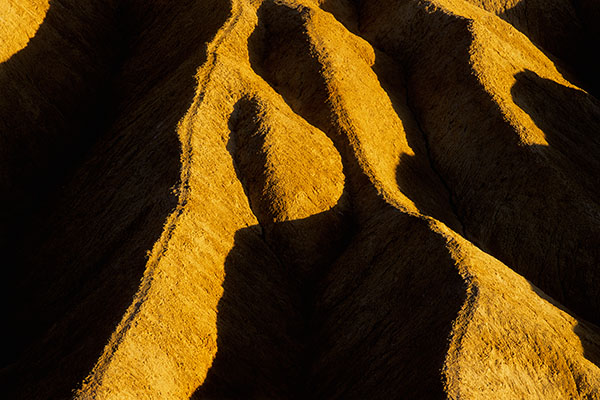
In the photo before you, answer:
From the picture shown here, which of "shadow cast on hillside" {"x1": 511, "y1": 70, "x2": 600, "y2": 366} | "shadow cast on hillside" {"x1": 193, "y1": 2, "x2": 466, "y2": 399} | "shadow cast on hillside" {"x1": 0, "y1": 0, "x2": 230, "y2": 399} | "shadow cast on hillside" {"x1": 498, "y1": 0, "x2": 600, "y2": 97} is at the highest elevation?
"shadow cast on hillside" {"x1": 498, "y1": 0, "x2": 600, "y2": 97}

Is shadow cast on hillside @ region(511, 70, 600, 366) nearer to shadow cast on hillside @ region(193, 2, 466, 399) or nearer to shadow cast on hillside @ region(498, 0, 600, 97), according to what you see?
shadow cast on hillside @ region(193, 2, 466, 399)

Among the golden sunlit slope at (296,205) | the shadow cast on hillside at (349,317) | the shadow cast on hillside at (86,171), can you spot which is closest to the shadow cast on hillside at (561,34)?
the golden sunlit slope at (296,205)

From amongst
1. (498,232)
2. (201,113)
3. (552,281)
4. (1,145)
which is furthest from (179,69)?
(552,281)

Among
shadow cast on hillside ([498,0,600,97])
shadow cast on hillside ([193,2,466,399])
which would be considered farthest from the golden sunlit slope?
shadow cast on hillside ([498,0,600,97])

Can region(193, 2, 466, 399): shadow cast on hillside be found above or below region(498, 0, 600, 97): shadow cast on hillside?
below

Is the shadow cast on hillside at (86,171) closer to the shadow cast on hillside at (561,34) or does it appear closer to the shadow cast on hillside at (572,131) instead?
the shadow cast on hillside at (572,131)

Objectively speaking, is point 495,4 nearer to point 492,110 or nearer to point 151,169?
point 492,110
